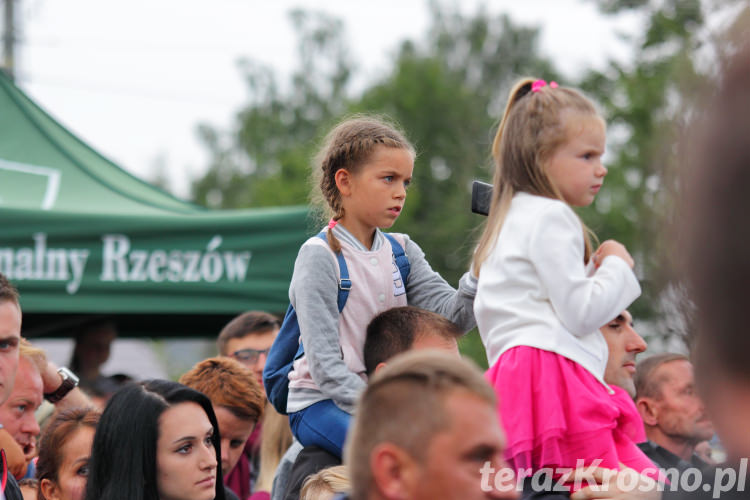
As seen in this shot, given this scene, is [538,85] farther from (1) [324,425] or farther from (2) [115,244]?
(2) [115,244]

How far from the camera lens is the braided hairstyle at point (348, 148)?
2.92 m

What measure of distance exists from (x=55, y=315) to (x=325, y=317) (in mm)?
5196

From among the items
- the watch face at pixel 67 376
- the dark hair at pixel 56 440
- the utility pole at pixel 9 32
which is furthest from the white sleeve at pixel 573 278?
the utility pole at pixel 9 32

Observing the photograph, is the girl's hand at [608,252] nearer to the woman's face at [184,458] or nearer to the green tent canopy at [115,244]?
the woman's face at [184,458]

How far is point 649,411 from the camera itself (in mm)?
4516

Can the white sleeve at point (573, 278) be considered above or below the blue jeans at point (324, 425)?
above

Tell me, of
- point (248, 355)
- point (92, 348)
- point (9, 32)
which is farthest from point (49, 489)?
point (9, 32)

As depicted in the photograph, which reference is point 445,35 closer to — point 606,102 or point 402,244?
point 606,102

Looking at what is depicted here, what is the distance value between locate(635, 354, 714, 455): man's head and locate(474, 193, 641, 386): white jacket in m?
2.24

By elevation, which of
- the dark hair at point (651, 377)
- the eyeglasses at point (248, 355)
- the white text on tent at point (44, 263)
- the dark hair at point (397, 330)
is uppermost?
the white text on tent at point (44, 263)

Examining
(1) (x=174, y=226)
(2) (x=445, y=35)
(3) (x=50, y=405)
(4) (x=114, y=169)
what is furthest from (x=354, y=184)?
(2) (x=445, y=35)

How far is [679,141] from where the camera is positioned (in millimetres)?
875

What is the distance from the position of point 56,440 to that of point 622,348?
224 cm

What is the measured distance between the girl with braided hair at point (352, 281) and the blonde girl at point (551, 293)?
0.35m
